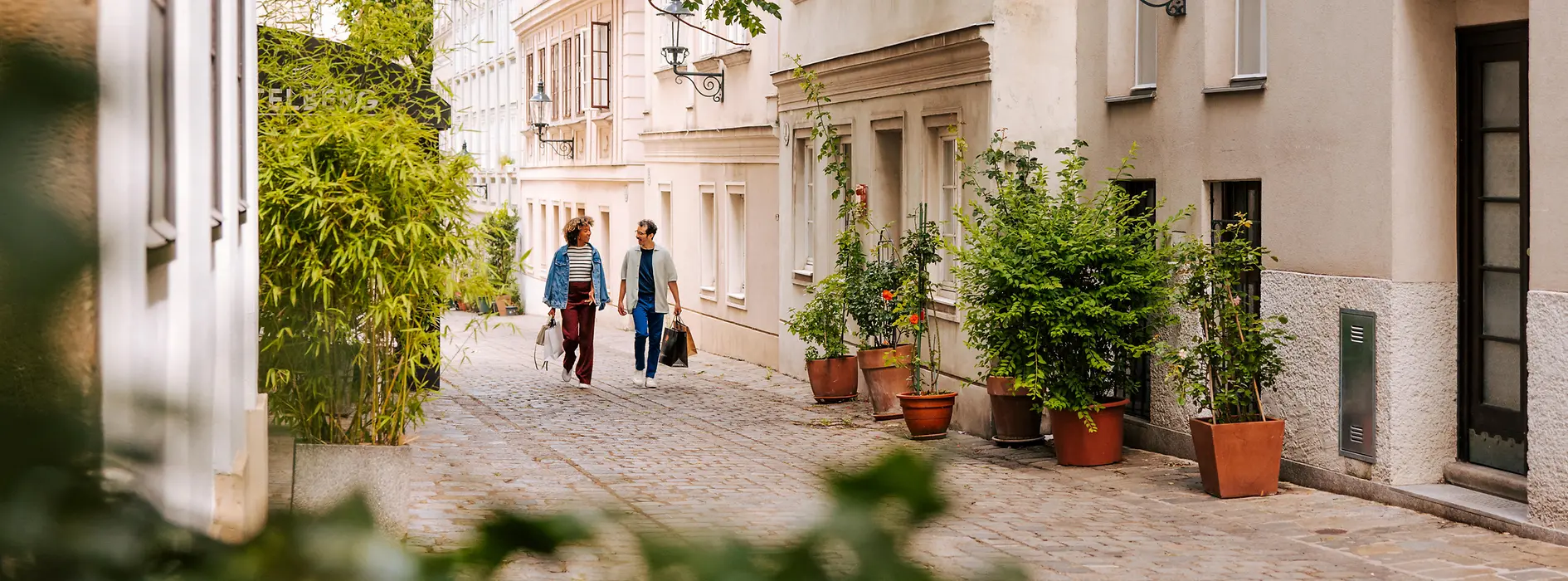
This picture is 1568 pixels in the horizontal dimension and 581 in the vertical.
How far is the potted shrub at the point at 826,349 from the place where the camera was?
16719mm

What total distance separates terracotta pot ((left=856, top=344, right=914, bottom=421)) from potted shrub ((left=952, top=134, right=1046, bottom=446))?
220 cm

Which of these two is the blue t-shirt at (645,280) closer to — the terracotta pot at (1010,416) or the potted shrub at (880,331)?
the potted shrub at (880,331)

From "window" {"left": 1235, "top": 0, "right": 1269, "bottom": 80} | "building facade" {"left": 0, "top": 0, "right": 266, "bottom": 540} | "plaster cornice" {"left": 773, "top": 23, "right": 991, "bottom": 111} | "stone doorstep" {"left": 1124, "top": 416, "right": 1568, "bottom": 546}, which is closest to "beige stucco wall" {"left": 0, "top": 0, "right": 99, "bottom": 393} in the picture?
"building facade" {"left": 0, "top": 0, "right": 266, "bottom": 540}

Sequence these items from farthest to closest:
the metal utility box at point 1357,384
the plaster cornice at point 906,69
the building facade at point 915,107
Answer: the plaster cornice at point 906,69 → the building facade at point 915,107 → the metal utility box at point 1357,384

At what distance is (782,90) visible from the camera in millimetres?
20203

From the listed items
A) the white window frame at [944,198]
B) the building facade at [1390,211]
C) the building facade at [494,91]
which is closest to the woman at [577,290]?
the white window frame at [944,198]

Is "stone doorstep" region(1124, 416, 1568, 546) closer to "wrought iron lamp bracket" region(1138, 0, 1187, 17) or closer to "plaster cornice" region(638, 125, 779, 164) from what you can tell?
"wrought iron lamp bracket" region(1138, 0, 1187, 17)

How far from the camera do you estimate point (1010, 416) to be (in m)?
12.9

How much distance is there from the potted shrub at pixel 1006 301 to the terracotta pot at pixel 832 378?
13.6 feet

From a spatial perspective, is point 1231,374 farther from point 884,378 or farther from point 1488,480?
point 884,378

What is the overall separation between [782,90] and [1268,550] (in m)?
12.4

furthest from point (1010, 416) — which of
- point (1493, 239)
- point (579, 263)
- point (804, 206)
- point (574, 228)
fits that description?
point (804, 206)

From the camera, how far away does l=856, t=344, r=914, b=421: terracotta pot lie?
49.8ft

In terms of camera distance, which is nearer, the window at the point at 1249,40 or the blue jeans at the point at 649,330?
the window at the point at 1249,40
